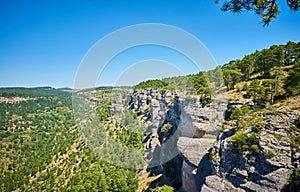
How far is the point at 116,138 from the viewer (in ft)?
137

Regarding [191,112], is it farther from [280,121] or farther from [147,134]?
[147,134]

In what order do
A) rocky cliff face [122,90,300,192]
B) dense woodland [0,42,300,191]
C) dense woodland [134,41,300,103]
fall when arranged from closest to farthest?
rocky cliff face [122,90,300,192]
dense woodland [0,42,300,191]
dense woodland [134,41,300,103]

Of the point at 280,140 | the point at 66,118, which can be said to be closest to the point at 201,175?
the point at 280,140

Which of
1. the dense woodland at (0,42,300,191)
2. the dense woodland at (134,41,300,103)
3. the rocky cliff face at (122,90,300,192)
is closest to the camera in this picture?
the rocky cliff face at (122,90,300,192)

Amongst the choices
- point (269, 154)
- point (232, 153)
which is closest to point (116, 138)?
point (232, 153)

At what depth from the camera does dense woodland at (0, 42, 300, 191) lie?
20.4 m

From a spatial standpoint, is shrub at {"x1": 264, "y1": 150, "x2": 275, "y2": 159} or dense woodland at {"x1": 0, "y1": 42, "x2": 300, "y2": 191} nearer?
shrub at {"x1": 264, "y1": 150, "x2": 275, "y2": 159}

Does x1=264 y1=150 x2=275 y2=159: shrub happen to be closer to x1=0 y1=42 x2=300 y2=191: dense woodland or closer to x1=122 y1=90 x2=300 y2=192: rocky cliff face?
x1=122 y1=90 x2=300 y2=192: rocky cliff face

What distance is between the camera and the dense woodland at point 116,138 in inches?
804

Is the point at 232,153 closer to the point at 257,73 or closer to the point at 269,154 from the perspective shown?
the point at 269,154

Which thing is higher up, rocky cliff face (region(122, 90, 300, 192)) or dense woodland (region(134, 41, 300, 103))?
dense woodland (region(134, 41, 300, 103))

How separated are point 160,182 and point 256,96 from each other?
44.5 ft

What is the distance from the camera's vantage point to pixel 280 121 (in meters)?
12.6

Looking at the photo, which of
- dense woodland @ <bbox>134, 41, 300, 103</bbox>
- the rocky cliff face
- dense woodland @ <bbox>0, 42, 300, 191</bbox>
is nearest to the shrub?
the rocky cliff face
